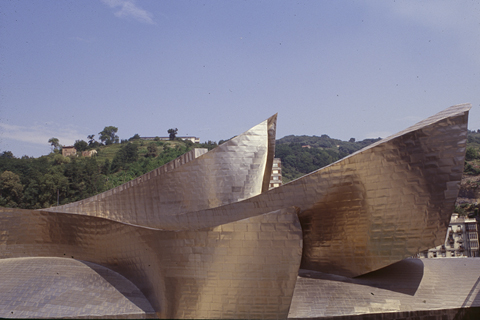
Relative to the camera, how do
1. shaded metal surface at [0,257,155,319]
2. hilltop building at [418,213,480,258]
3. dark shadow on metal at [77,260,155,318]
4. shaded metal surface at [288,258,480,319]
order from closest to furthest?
shaded metal surface at [288,258,480,319], shaded metal surface at [0,257,155,319], dark shadow on metal at [77,260,155,318], hilltop building at [418,213,480,258]

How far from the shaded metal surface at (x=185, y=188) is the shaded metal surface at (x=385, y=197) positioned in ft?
7.60

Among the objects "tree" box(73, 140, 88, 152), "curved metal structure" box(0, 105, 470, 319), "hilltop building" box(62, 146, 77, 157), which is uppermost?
"tree" box(73, 140, 88, 152)

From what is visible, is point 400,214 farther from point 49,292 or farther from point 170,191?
point 49,292

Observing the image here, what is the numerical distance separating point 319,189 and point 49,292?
6.68 meters

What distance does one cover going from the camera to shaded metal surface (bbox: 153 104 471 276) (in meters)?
8.26

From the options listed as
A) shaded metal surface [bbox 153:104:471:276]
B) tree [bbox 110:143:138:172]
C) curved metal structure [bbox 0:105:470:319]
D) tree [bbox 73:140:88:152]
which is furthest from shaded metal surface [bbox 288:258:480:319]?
tree [bbox 73:140:88:152]

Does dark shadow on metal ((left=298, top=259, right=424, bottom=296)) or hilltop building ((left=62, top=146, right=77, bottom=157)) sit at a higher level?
hilltop building ((left=62, top=146, right=77, bottom=157))

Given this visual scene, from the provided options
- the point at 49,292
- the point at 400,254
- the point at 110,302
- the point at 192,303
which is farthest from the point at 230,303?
the point at 49,292

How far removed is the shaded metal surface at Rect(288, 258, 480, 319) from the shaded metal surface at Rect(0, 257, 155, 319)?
3572 mm

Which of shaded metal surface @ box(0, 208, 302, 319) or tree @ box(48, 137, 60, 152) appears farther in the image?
tree @ box(48, 137, 60, 152)

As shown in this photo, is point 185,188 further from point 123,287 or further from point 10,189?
point 10,189

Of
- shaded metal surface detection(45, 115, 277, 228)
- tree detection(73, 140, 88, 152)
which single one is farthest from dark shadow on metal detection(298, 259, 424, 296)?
tree detection(73, 140, 88, 152)

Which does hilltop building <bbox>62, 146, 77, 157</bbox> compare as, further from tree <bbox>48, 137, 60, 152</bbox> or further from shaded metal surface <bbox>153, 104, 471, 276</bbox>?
shaded metal surface <bbox>153, 104, 471, 276</bbox>

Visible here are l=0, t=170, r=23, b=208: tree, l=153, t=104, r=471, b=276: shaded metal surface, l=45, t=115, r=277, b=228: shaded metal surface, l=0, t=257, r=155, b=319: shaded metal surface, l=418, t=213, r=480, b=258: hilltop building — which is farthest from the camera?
l=0, t=170, r=23, b=208: tree
